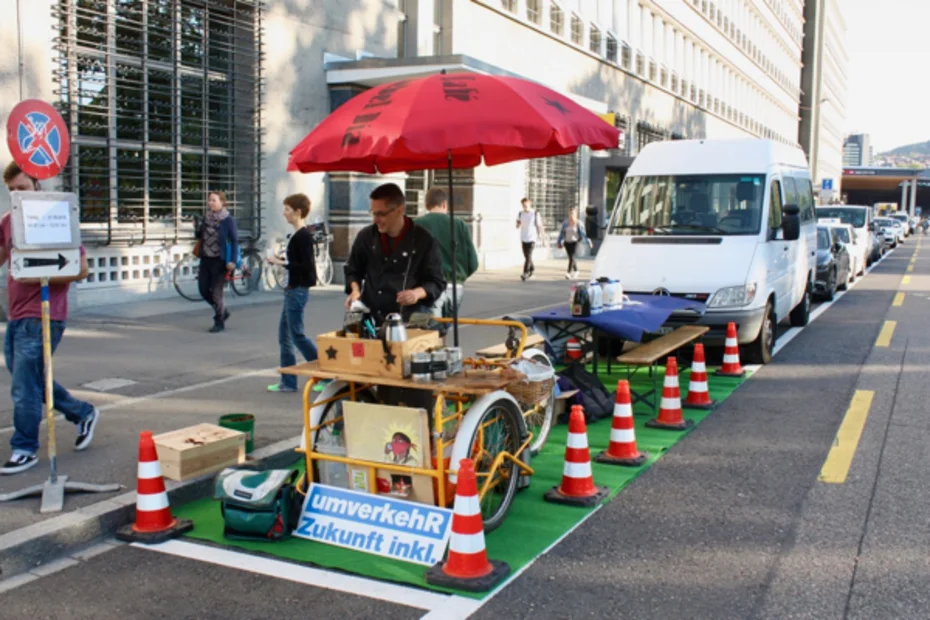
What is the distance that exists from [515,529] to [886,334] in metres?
9.98

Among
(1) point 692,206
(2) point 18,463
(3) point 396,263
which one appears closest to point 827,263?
(1) point 692,206

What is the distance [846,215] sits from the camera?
1054 inches

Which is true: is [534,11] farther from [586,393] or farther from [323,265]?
[586,393]

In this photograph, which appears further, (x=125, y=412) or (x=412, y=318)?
(x=125, y=412)

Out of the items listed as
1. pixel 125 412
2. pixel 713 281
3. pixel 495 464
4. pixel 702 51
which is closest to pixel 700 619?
pixel 495 464

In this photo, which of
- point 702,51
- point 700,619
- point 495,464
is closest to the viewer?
point 700,619

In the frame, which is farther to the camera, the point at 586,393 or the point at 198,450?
the point at 586,393

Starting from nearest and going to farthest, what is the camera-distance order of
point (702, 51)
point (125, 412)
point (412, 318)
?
point (412, 318) → point (125, 412) → point (702, 51)

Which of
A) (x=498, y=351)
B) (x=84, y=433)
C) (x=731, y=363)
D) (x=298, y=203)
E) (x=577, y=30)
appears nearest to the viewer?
(x=84, y=433)

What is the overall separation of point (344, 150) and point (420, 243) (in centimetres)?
103

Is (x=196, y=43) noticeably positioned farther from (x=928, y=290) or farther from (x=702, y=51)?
(x=702, y=51)

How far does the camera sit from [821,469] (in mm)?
6496

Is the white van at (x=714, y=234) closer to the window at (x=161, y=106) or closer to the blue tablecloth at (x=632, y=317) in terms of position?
the blue tablecloth at (x=632, y=317)

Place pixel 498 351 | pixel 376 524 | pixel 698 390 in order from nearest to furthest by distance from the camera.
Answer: pixel 376 524, pixel 498 351, pixel 698 390
